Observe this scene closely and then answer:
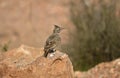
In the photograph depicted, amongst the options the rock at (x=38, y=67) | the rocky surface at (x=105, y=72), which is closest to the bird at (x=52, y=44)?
the rock at (x=38, y=67)

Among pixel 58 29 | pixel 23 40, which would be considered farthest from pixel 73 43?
pixel 58 29

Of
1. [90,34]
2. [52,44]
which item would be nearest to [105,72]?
[52,44]

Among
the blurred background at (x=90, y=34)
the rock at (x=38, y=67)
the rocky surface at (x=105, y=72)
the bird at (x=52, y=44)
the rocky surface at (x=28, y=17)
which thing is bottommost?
the rocky surface at (x=28, y=17)

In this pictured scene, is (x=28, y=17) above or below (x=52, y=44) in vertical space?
below

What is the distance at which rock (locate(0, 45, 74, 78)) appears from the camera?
34.8ft

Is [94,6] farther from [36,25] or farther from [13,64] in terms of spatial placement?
[13,64]

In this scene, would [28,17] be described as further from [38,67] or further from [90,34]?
[38,67]

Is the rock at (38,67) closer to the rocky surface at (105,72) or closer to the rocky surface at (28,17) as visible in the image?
the rocky surface at (105,72)

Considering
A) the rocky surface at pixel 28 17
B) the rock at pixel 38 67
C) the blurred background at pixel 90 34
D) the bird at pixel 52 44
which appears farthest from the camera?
the rocky surface at pixel 28 17

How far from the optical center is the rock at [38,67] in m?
10.6

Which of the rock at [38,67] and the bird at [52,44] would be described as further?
the bird at [52,44]

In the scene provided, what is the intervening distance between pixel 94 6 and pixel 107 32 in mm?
1269

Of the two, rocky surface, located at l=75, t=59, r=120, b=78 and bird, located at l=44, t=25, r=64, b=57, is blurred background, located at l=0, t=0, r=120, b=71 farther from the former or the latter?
bird, located at l=44, t=25, r=64, b=57

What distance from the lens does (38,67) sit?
417 inches
